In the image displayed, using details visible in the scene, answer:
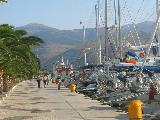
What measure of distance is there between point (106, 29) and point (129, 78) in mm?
7101

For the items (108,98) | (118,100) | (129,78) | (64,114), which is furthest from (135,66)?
(64,114)

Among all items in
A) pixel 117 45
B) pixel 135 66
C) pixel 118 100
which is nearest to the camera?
pixel 118 100

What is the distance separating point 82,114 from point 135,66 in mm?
19545

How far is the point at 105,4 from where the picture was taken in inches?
1885

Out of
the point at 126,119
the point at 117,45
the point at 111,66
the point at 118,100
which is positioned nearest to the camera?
the point at 126,119

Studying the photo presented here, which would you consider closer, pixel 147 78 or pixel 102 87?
pixel 147 78

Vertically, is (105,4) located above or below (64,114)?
above

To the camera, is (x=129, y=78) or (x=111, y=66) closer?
(x=129, y=78)

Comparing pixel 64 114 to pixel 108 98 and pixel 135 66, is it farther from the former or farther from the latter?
pixel 135 66

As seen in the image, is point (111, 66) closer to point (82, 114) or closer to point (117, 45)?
point (117, 45)

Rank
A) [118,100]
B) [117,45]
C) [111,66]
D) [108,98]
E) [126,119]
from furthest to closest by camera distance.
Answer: [117,45]
[111,66]
[108,98]
[118,100]
[126,119]

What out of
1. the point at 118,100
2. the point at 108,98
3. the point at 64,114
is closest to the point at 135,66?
the point at 108,98

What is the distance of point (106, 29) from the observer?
46219 mm

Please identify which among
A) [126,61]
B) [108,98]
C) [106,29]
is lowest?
[108,98]
